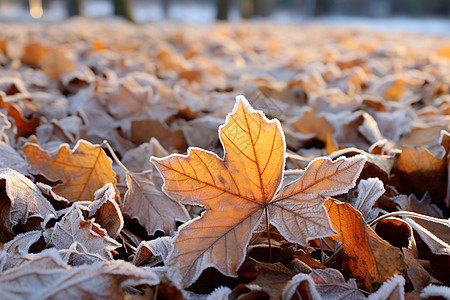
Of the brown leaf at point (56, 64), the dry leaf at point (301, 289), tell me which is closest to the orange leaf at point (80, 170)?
the dry leaf at point (301, 289)

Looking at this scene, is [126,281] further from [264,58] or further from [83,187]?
[264,58]

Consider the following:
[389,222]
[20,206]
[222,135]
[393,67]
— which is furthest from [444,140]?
[393,67]

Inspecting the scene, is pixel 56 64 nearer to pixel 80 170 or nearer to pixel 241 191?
pixel 80 170

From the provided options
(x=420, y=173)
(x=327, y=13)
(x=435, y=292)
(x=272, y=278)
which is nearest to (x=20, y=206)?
(x=272, y=278)

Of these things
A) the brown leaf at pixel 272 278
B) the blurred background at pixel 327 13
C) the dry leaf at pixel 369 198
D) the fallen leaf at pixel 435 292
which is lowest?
the blurred background at pixel 327 13

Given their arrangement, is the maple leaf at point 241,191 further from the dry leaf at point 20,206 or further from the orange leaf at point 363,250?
the dry leaf at point 20,206
